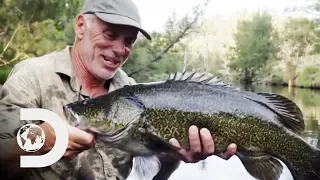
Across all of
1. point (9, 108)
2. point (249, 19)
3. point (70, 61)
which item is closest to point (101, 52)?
point (70, 61)

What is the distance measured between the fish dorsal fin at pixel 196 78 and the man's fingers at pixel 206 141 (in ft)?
0.75

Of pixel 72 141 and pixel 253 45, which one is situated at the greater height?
pixel 253 45

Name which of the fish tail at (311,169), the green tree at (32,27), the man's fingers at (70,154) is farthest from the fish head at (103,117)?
the fish tail at (311,169)

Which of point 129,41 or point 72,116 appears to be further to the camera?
point 129,41

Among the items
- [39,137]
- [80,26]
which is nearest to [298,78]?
[80,26]

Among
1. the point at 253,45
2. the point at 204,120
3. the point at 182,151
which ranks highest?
the point at 253,45

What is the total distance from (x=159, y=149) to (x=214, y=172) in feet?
0.97

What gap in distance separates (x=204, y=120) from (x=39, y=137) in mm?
743

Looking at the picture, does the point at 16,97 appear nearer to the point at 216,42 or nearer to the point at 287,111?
the point at 216,42

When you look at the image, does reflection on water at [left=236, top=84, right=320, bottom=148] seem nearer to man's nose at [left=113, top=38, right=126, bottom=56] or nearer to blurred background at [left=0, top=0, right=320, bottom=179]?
blurred background at [left=0, top=0, right=320, bottom=179]

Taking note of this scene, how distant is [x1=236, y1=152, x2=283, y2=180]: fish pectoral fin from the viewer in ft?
6.93

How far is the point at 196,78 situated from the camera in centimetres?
213

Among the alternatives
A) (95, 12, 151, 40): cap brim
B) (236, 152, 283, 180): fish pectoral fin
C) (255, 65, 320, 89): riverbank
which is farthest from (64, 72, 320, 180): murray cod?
(95, 12, 151, 40): cap brim

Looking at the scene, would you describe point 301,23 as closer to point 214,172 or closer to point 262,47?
point 262,47
